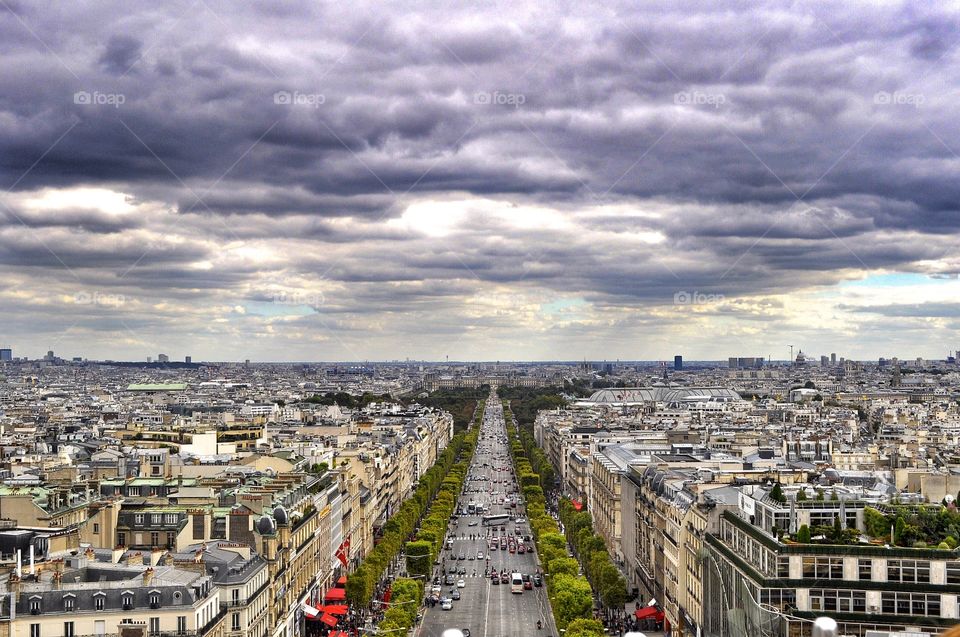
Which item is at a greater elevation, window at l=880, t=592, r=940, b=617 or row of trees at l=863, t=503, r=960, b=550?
row of trees at l=863, t=503, r=960, b=550

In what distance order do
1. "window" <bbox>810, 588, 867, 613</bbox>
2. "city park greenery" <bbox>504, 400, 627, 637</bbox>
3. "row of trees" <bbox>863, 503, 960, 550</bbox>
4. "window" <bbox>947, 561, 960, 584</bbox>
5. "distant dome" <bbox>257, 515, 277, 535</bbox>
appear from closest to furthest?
"window" <bbox>947, 561, 960, 584</bbox> < "window" <bbox>810, 588, 867, 613</bbox> < "row of trees" <bbox>863, 503, 960, 550</bbox> < "distant dome" <bbox>257, 515, 277, 535</bbox> < "city park greenery" <bbox>504, 400, 627, 637</bbox>

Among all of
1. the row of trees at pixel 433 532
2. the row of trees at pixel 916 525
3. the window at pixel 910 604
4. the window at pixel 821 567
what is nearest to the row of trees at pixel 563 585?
the row of trees at pixel 433 532

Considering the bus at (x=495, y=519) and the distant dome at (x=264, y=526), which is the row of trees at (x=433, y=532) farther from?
the distant dome at (x=264, y=526)

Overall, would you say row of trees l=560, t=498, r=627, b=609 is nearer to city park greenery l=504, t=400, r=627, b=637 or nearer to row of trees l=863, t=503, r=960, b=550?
city park greenery l=504, t=400, r=627, b=637

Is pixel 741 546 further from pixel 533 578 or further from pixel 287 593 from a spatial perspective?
pixel 533 578

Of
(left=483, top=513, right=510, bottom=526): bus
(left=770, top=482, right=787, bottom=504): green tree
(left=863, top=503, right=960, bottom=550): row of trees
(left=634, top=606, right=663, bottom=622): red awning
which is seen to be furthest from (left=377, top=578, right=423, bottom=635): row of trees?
(left=483, top=513, right=510, bottom=526): bus

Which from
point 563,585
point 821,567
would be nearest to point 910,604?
point 821,567
